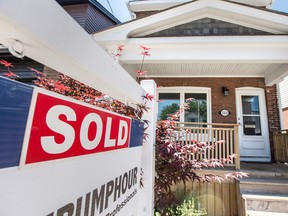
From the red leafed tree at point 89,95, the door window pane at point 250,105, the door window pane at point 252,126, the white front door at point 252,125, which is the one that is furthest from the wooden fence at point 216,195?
the door window pane at point 250,105

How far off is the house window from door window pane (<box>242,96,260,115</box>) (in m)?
1.34

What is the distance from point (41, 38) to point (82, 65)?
0.70 ft

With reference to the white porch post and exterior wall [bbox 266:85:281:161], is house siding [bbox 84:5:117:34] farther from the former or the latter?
exterior wall [bbox 266:85:281:161]

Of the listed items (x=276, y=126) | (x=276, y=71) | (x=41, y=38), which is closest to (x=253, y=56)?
(x=276, y=71)

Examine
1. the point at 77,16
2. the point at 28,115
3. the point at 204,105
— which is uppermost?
the point at 77,16

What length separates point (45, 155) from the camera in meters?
0.64

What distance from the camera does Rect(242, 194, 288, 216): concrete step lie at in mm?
3476

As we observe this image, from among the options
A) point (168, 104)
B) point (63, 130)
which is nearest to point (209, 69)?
point (168, 104)

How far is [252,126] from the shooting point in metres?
6.80

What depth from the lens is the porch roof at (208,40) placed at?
478 cm

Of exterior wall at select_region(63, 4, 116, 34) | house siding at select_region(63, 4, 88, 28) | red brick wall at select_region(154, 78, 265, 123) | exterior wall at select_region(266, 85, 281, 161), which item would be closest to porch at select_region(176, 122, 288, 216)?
red brick wall at select_region(154, 78, 265, 123)

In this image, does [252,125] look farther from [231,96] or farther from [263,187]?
[263,187]

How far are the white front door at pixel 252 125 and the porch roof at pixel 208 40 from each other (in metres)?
1.27

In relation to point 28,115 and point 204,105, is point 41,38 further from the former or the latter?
point 204,105
